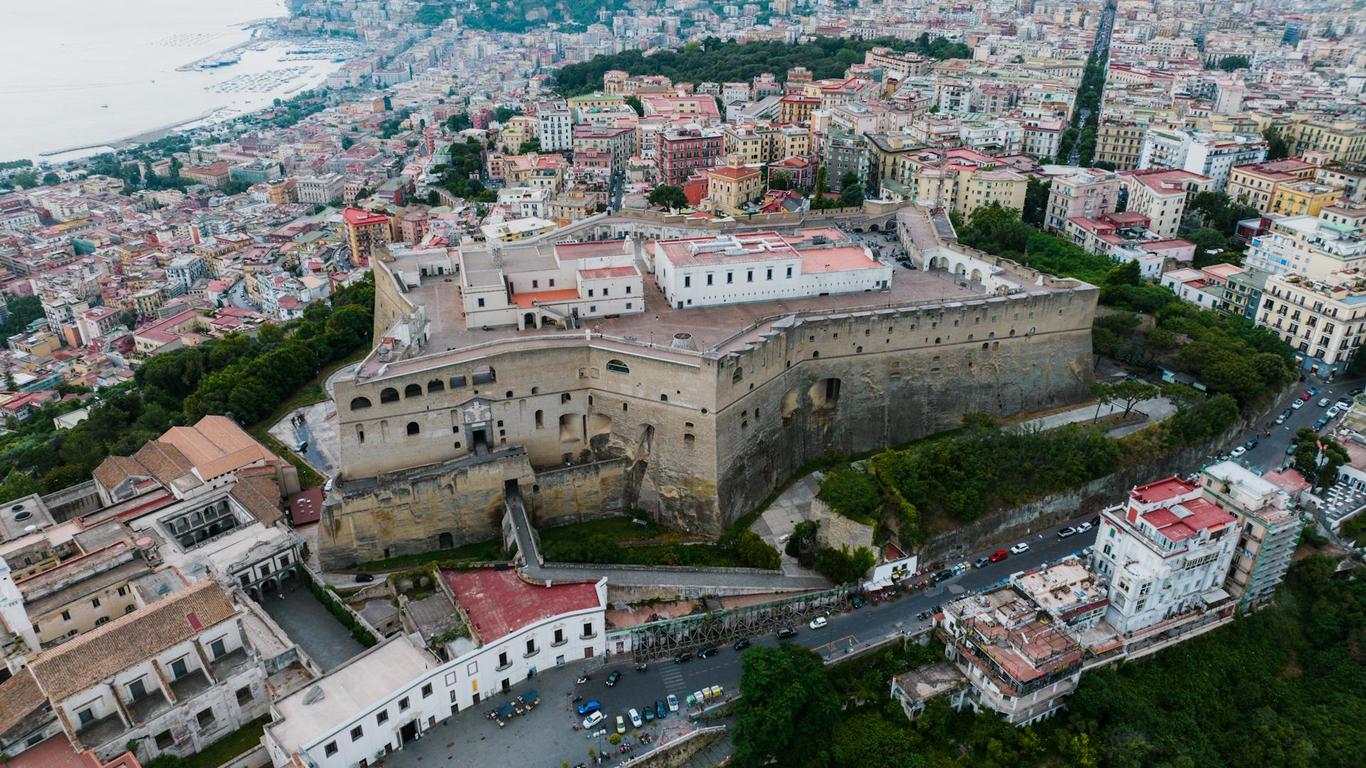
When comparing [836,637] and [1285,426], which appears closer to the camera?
[836,637]

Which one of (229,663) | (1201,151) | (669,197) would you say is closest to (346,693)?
(229,663)

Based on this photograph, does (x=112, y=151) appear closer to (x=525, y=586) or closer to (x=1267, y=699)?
(x=525, y=586)

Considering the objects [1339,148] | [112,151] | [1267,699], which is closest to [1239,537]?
[1267,699]

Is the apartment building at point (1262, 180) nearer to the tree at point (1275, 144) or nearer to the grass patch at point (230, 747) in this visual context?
the tree at point (1275, 144)

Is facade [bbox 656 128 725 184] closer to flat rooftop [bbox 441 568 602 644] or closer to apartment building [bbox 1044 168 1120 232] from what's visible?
apartment building [bbox 1044 168 1120 232]

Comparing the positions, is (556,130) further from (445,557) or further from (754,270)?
(445,557)

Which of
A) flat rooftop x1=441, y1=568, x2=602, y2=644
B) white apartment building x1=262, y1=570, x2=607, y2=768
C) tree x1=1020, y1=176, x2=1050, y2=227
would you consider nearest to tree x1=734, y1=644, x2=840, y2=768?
white apartment building x1=262, y1=570, x2=607, y2=768

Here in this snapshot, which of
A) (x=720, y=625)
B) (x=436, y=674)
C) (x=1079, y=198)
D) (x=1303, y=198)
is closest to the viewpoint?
(x=436, y=674)
